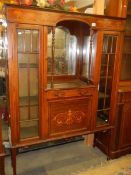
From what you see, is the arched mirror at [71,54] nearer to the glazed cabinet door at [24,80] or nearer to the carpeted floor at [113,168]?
the glazed cabinet door at [24,80]

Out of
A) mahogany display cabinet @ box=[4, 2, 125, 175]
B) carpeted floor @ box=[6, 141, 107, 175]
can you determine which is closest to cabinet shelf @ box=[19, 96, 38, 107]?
mahogany display cabinet @ box=[4, 2, 125, 175]

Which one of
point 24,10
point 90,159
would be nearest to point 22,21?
point 24,10

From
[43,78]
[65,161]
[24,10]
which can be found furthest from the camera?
[65,161]

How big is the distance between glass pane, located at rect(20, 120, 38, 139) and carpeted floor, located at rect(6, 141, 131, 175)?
22.1 inches

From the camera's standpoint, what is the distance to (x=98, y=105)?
2.36 meters

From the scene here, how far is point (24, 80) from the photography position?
1.92 metres

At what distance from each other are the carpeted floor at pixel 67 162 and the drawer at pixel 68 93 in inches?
38.2

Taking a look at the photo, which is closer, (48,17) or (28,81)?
(48,17)

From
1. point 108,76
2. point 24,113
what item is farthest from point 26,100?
point 108,76

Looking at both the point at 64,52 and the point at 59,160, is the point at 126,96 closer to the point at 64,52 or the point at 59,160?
the point at 64,52

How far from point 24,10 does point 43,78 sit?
0.67 m

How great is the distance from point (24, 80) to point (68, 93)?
1.65 ft

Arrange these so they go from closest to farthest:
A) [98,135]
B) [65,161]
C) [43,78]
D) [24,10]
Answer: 1. [24,10]
2. [43,78]
3. [65,161]
4. [98,135]

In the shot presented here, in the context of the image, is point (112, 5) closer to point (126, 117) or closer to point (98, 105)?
point (98, 105)
